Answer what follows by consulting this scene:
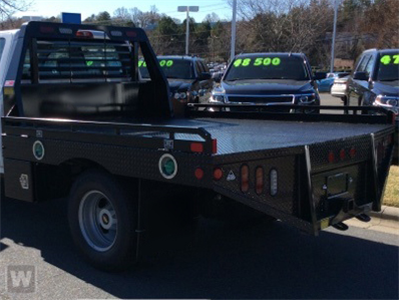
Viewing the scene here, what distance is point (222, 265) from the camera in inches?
188

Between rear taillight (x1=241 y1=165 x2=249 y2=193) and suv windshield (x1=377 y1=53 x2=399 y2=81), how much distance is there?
23.0 ft

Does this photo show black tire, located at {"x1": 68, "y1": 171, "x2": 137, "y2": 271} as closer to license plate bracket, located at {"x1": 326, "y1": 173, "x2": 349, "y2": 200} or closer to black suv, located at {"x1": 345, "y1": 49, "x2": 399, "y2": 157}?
license plate bracket, located at {"x1": 326, "y1": 173, "x2": 349, "y2": 200}

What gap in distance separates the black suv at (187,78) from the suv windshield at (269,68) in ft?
7.12

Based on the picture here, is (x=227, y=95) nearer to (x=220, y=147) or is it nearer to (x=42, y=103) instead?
(x=42, y=103)

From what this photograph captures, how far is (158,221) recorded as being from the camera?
4262mm

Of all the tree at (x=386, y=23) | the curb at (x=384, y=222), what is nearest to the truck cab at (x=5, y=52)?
the curb at (x=384, y=222)

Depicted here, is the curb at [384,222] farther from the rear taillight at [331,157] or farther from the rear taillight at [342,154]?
the rear taillight at [331,157]

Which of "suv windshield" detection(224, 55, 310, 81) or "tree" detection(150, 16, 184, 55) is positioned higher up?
"tree" detection(150, 16, 184, 55)

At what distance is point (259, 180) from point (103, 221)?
1653 mm

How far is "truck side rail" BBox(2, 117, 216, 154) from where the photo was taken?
3504mm

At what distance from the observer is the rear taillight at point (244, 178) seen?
3554mm

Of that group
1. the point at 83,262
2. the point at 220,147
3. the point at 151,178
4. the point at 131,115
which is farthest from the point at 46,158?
the point at 131,115

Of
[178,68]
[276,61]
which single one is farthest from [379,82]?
[178,68]

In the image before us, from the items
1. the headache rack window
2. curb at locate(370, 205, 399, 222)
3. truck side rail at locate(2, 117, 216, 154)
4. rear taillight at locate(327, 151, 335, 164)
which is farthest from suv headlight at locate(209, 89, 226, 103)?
rear taillight at locate(327, 151, 335, 164)
